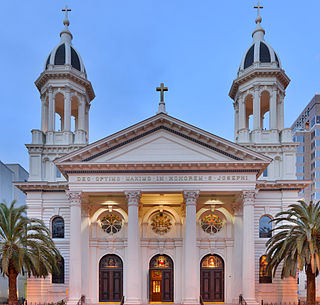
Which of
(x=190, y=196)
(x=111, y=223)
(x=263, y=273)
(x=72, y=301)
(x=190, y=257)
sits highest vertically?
(x=190, y=196)

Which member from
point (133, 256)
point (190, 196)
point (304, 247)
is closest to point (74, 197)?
point (133, 256)

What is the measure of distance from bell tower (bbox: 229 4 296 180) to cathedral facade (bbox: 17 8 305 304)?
92mm

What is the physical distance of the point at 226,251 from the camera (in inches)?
1642

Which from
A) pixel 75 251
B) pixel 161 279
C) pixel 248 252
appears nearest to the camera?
pixel 248 252

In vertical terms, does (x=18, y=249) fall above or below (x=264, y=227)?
below

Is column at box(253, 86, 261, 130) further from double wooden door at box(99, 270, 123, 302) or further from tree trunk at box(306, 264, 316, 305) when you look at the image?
double wooden door at box(99, 270, 123, 302)

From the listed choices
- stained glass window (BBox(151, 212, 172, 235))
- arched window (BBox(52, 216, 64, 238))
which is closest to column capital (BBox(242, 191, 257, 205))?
stained glass window (BBox(151, 212, 172, 235))

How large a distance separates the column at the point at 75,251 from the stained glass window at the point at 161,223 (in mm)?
7683

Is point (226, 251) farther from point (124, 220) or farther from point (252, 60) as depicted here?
point (252, 60)

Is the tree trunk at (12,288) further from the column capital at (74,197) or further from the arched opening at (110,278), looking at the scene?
the arched opening at (110,278)

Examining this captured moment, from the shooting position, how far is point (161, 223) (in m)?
42.6

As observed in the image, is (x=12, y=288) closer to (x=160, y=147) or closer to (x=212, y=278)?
(x=160, y=147)

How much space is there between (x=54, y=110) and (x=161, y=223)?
13.7m

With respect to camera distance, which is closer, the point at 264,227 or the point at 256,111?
the point at 264,227
